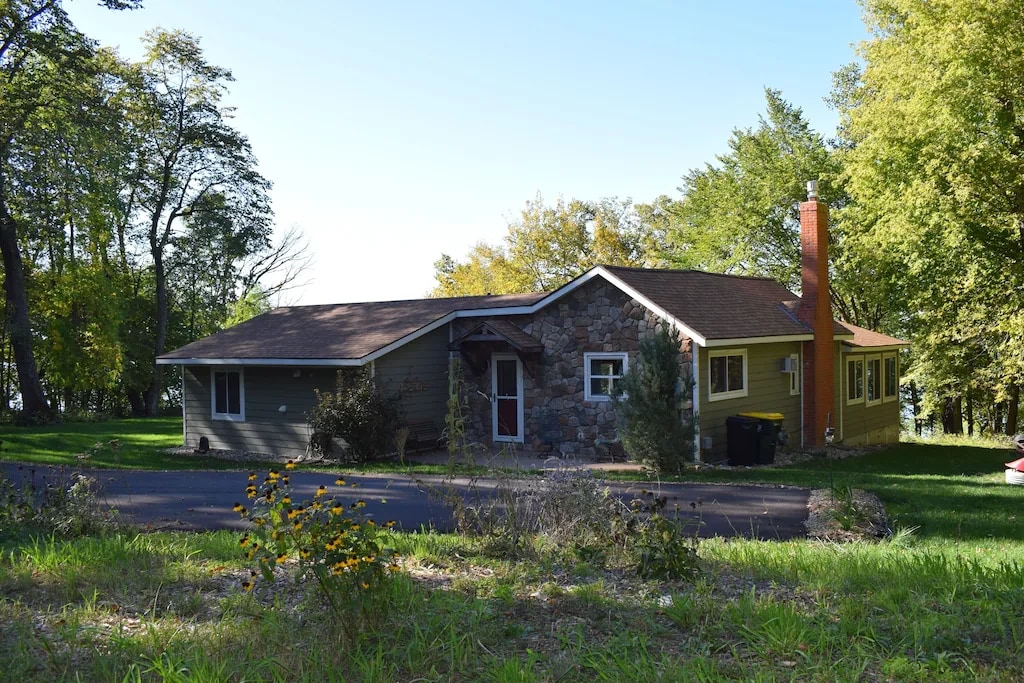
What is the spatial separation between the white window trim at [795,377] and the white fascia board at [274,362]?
997cm

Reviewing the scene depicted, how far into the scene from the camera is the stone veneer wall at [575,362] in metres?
18.4

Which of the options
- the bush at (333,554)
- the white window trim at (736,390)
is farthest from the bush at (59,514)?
the white window trim at (736,390)

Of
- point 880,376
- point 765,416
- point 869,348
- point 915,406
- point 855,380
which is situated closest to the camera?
point 765,416

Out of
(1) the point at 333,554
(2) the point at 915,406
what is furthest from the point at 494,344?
(2) the point at 915,406

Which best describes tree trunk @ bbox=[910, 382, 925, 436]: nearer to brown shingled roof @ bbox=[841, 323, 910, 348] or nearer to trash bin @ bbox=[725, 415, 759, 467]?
brown shingled roof @ bbox=[841, 323, 910, 348]

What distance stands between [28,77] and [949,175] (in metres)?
25.5

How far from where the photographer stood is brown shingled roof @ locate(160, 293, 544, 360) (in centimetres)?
1967

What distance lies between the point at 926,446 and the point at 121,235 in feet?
106

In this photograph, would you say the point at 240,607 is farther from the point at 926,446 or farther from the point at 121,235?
the point at 121,235

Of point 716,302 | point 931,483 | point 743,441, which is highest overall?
point 716,302

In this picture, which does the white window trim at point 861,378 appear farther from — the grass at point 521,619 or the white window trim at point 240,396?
the grass at point 521,619

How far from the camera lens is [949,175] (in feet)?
76.0

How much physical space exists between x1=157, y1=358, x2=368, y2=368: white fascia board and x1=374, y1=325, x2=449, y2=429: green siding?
0.82 m

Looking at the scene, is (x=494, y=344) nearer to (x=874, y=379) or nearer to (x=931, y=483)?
(x=931, y=483)
